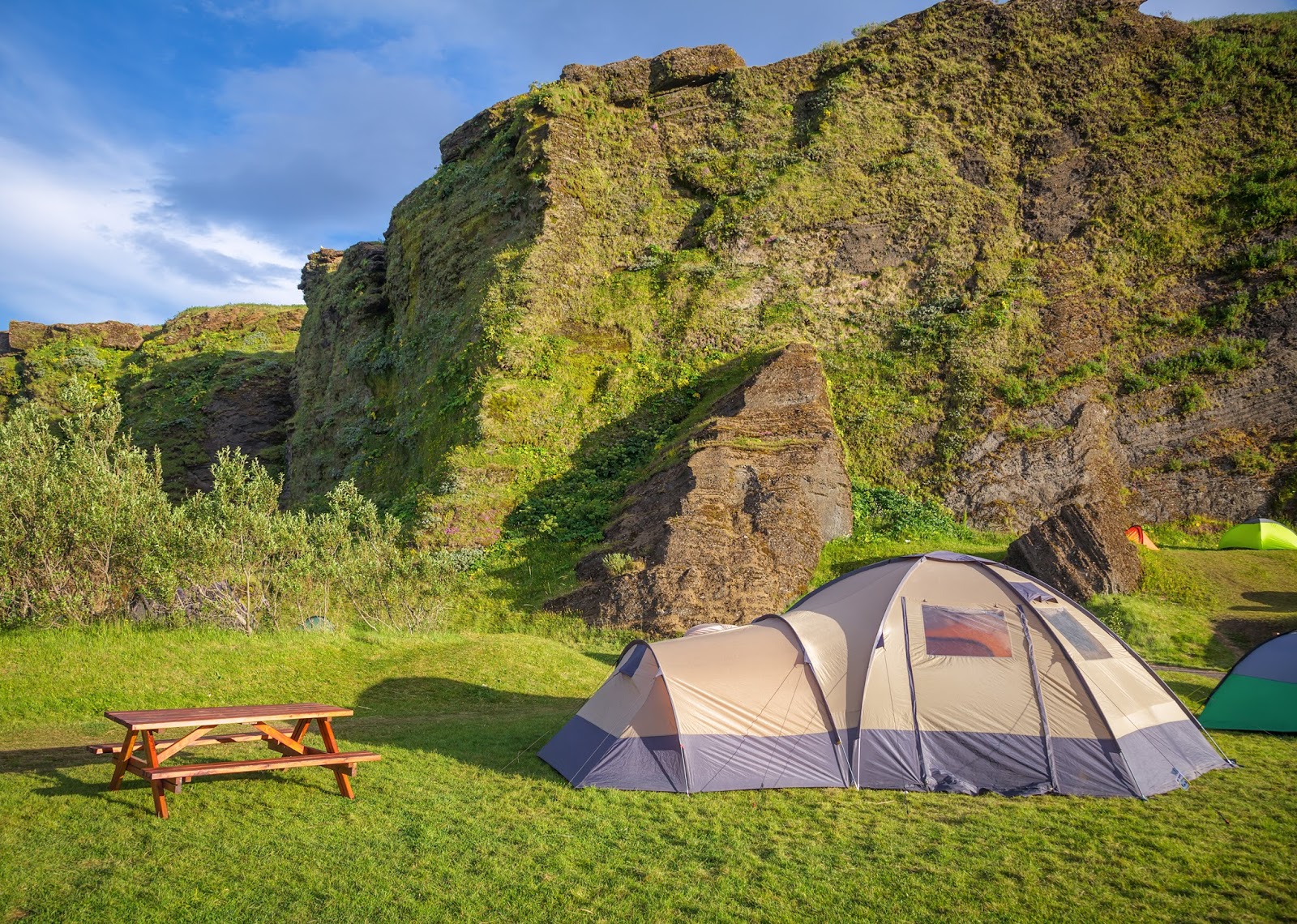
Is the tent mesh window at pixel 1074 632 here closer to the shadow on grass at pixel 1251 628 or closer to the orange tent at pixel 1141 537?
the shadow on grass at pixel 1251 628

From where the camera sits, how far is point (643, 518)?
950 inches

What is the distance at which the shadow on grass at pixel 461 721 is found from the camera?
11359mm

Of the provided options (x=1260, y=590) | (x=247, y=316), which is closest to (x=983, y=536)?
(x=1260, y=590)

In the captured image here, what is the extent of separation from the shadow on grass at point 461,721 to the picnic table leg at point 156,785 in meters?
3.25

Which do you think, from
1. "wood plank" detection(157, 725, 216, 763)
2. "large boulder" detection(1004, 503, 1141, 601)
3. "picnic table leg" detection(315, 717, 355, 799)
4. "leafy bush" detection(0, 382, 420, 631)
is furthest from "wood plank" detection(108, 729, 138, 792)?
"large boulder" detection(1004, 503, 1141, 601)

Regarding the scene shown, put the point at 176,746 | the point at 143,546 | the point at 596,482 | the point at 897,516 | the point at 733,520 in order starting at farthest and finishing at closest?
the point at 596,482 < the point at 897,516 < the point at 733,520 < the point at 143,546 < the point at 176,746

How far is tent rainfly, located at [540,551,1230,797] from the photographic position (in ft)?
30.9

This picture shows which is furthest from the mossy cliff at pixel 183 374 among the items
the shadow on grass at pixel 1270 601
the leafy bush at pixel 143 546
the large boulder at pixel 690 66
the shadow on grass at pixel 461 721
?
the shadow on grass at pixel 1270 601

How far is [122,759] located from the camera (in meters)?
8.59

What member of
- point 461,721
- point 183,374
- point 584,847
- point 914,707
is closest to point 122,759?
point 584,847

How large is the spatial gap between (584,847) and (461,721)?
6.37 meters

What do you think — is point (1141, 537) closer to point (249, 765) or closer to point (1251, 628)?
point (1251, 628)

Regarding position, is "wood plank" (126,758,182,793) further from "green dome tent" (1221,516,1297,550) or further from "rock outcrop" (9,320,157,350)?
"rock outcrop" (9,320,157,350)

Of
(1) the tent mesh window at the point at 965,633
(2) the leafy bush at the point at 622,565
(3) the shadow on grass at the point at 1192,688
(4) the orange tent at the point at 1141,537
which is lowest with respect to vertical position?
(3) the shadow on grass at the point at 1192,688
